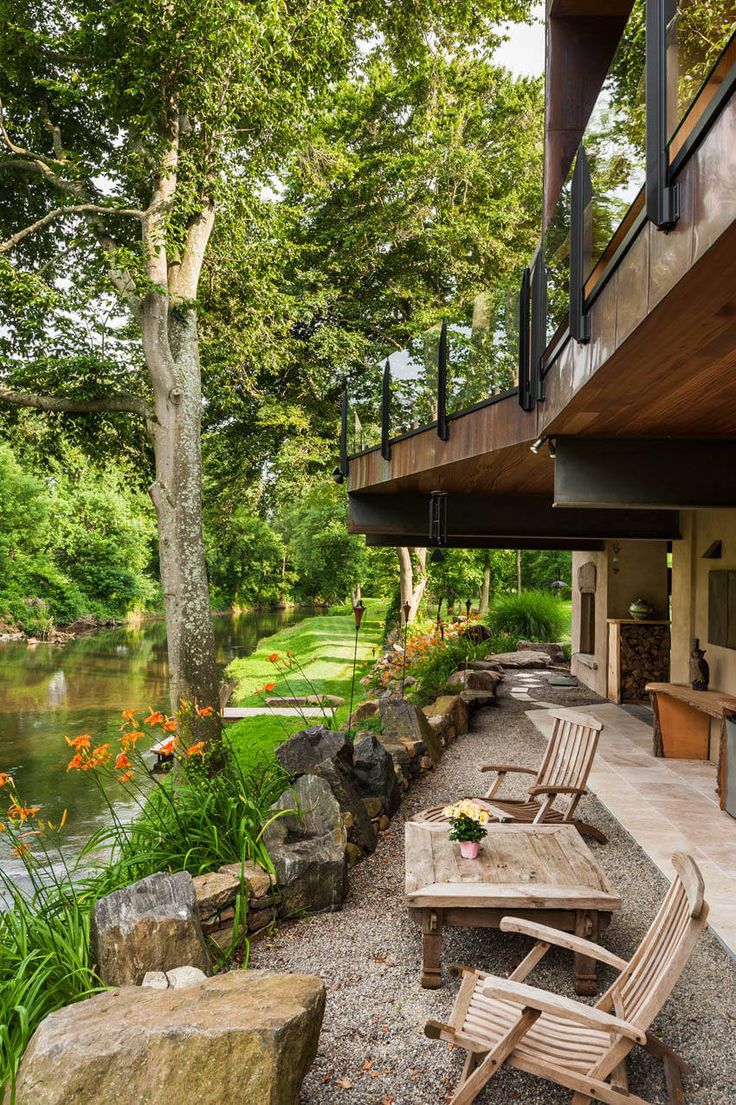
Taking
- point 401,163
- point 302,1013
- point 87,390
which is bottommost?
point 302,1013

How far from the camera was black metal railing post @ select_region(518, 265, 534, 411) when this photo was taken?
205 inches

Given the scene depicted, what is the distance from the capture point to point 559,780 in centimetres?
577

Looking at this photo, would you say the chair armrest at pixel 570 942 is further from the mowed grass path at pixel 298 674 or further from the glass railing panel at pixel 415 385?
the glass railing panel at pixel 415 385

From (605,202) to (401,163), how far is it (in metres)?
13.9

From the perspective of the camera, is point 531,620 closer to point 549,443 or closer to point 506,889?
point 549,443

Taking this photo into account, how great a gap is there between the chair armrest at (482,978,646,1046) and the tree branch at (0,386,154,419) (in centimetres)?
964

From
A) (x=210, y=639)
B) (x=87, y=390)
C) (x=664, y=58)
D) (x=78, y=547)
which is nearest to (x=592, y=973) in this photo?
(x=664, y=58)

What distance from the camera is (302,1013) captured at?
8.55ft

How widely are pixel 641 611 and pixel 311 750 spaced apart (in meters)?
6.86

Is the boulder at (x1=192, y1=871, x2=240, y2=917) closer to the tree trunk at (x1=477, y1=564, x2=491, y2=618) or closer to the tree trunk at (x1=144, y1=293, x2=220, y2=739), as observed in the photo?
the tree trunk at (x1=144, y1=293, x2=220, y2=739)

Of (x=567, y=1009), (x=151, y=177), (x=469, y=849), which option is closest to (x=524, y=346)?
(x=469, y=849)

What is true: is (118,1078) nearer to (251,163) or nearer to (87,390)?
(87,390)

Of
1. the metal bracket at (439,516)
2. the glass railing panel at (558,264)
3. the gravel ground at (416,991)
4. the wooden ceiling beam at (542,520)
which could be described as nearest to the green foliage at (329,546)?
the wooden ceiling beam at (542,520)

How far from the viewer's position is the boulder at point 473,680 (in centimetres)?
1057
